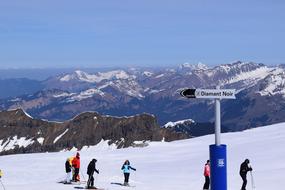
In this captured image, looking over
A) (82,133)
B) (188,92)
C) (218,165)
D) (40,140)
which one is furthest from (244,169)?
(40,140)

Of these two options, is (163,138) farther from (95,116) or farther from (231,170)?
(231,170)

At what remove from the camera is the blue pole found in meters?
10.8

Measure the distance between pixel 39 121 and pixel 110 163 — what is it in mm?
142258

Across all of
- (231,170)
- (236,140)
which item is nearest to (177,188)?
(231,170)

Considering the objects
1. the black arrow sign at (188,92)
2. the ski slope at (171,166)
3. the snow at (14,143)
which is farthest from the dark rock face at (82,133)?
the black arrow sign at (188,92)

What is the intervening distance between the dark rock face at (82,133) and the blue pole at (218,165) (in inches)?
5922

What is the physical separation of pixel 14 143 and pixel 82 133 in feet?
86.5

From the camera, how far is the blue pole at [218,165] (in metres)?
10.8

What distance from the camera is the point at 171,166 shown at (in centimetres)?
4959

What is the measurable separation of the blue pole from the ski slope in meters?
19.5

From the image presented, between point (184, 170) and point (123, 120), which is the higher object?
point (123, 120)

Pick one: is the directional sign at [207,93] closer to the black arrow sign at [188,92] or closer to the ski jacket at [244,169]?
the black arrow sign at [188,92]

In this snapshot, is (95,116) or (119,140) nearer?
(119,140)

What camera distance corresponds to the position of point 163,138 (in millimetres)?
167750
